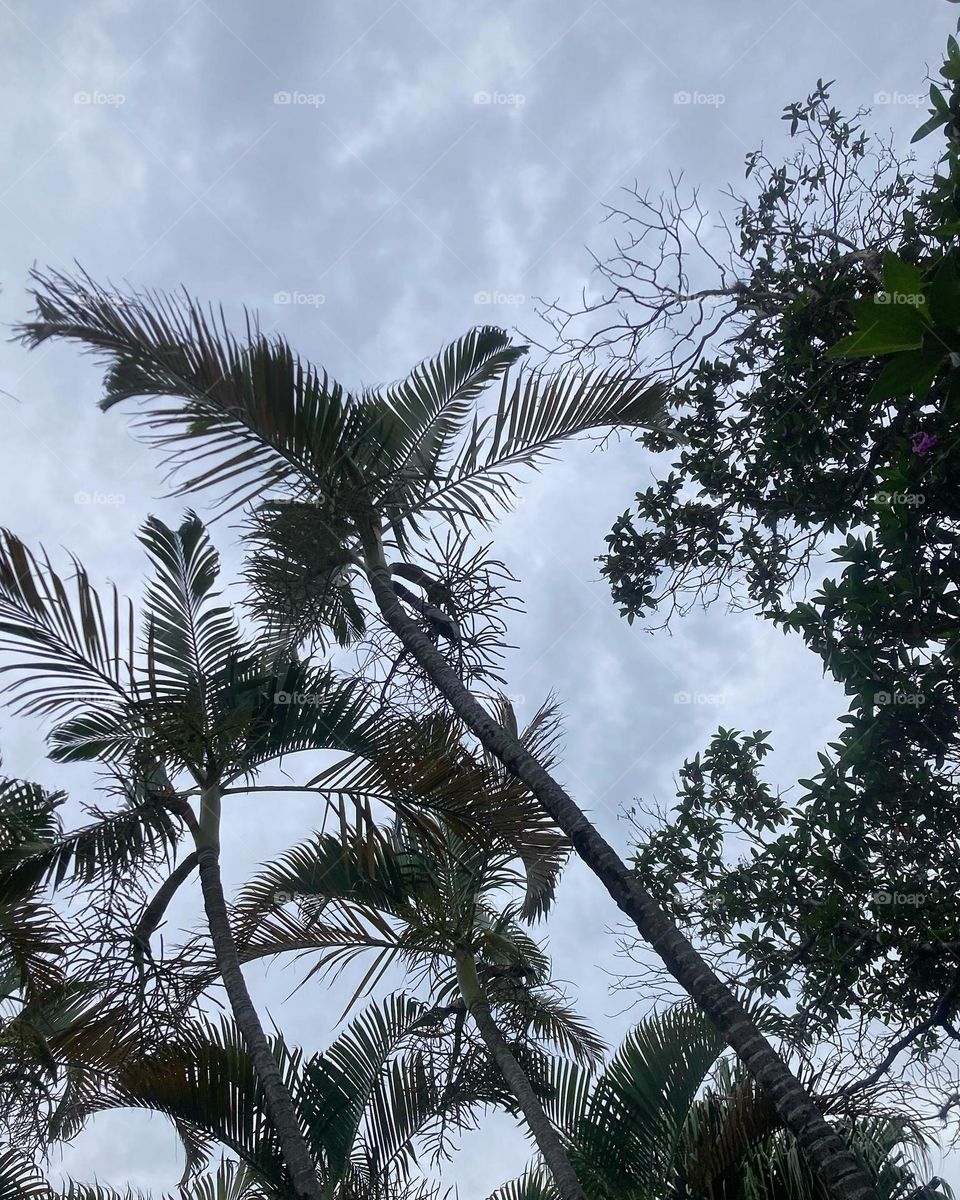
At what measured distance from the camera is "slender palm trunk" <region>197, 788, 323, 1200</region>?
4.23 meters

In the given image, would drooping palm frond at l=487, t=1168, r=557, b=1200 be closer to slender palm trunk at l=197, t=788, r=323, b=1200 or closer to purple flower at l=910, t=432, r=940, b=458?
slender palm trunk at l=197, t=788, r=323, b=1200

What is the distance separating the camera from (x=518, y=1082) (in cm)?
502

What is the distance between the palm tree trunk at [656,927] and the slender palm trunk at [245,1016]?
1.48 metres

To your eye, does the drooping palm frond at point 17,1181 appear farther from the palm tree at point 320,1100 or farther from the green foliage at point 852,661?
the green foliage at point 852,661

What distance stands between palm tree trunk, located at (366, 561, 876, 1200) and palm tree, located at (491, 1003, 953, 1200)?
0.77ft

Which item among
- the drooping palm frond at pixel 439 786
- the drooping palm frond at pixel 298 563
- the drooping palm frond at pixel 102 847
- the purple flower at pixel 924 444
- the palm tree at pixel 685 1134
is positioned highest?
the drooping palm frond at pixel 298 563

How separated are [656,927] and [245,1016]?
2.08 m

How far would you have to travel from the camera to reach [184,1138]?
487cm

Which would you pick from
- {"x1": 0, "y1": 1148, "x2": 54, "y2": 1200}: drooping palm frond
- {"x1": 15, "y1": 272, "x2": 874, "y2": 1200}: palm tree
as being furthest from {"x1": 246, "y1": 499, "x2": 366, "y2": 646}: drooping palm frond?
{"x1": 0, "y1": 1148, "x2": 54, "y2": 1200}: drooping palm frond

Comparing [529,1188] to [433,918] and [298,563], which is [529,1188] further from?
[298,563]

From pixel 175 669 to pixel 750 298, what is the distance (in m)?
4.22

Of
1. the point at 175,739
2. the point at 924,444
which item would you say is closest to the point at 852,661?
the point at 924,444

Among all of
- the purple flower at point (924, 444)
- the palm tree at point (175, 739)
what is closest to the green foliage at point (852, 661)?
the purple flower at point (924, 444)

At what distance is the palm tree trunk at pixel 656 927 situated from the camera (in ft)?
10.7
